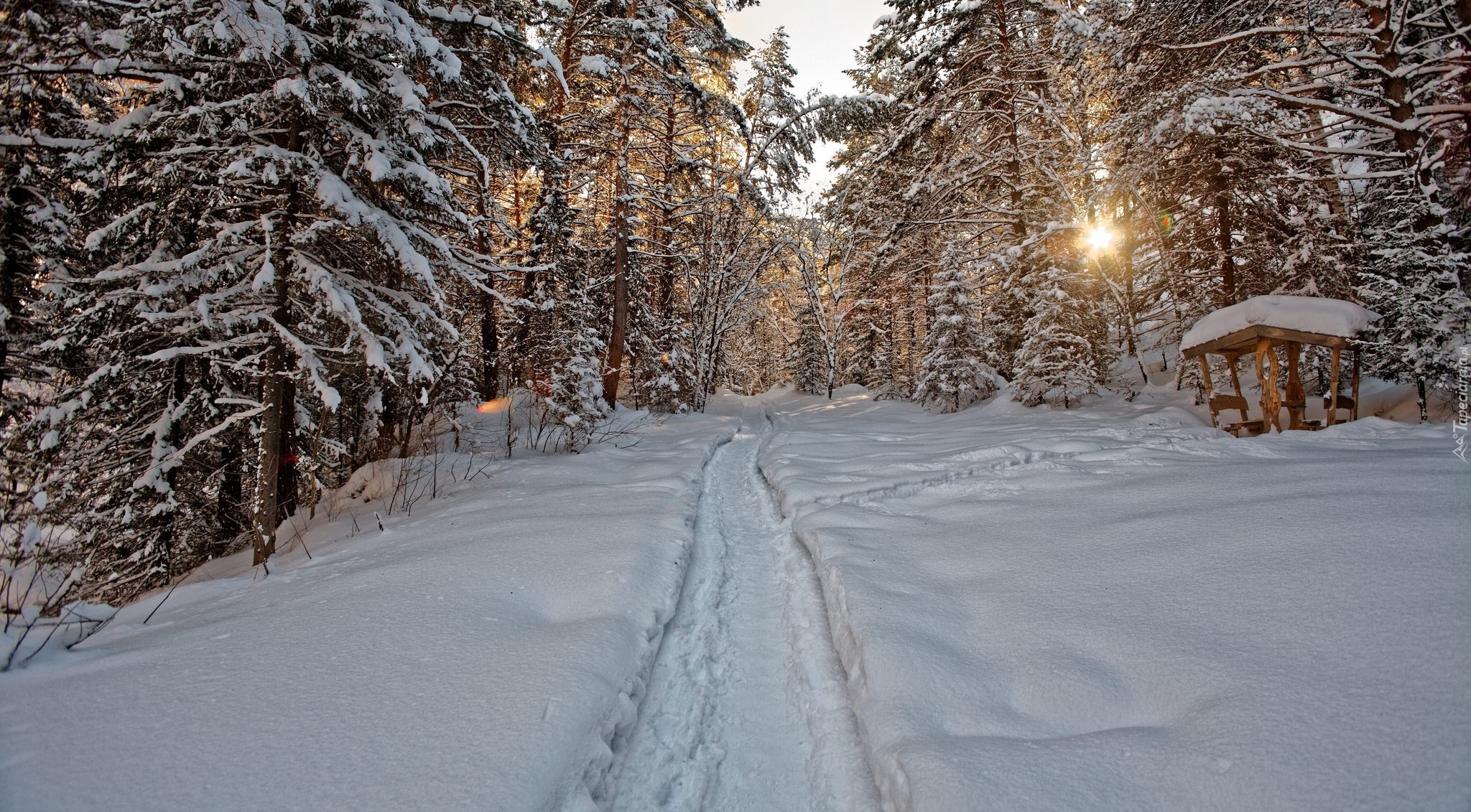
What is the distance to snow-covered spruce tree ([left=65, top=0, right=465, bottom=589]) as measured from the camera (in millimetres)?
5195

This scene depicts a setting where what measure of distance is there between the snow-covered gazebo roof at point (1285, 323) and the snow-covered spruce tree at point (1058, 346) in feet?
12.5

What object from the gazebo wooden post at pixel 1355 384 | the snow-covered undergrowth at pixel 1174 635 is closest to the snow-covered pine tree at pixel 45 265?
the snow-covered undergrowth at pixel 1174 635

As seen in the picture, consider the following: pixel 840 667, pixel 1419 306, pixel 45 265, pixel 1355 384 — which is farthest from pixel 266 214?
pixel 1355 384

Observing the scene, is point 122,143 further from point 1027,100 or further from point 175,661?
point 1027,100

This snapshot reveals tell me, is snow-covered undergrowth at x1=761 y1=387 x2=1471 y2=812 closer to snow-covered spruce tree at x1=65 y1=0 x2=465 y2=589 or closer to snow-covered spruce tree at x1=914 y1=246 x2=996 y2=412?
snow-covered spruce tree at x1=65 y1=0 x2=465 y2=589

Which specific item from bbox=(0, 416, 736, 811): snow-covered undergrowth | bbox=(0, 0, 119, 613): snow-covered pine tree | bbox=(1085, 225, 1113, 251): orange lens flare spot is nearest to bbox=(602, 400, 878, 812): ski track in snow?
bbox=(0, 416, 736, 811): snow-covered undergrowth

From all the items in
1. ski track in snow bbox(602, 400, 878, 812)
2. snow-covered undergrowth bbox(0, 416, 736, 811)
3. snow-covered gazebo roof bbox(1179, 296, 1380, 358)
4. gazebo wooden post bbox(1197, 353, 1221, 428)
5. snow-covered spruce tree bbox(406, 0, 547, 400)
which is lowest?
ski track in snow bbox(602, 400, 878, 812)

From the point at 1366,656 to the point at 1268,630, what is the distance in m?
0.37

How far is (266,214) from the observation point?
211 inches

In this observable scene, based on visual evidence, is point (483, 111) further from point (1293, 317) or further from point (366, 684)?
point (1293, 317)

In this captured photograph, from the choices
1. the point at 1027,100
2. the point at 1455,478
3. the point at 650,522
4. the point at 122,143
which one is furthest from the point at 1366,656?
the point at 1027,100

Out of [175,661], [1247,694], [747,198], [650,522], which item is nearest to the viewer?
Result: [1247,694]

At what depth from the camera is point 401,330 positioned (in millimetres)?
5930

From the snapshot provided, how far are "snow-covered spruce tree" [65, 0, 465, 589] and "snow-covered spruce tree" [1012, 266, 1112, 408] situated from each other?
42.6 ft
